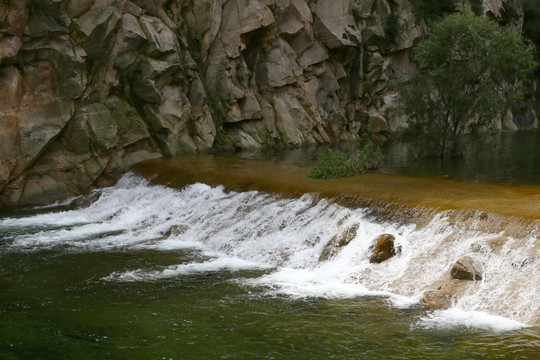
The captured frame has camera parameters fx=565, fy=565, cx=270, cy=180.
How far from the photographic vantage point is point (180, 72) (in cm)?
2695

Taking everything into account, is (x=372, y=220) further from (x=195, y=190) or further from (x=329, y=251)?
(x=195, y=190)

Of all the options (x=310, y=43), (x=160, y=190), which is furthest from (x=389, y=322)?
(x=310, y=43)

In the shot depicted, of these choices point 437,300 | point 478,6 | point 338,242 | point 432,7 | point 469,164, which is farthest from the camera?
point 478,6

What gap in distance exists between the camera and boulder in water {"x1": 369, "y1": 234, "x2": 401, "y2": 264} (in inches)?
467

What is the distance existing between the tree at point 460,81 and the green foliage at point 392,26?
1987cm

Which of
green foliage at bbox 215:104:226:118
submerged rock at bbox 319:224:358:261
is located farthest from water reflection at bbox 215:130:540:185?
submerged rock at bbox 319:224:358:261

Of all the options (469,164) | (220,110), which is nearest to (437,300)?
(469,164)

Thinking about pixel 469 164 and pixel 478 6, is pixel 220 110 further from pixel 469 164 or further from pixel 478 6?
pixel 478 6

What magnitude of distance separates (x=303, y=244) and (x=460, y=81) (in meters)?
14.2

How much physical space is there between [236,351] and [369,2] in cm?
3922

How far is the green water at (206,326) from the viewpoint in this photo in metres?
8.02

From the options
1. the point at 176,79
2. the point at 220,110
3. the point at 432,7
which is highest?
the point at 432,7

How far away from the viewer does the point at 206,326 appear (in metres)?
9.05

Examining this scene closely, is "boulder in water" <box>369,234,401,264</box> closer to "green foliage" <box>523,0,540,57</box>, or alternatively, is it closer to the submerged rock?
the submerged rock
